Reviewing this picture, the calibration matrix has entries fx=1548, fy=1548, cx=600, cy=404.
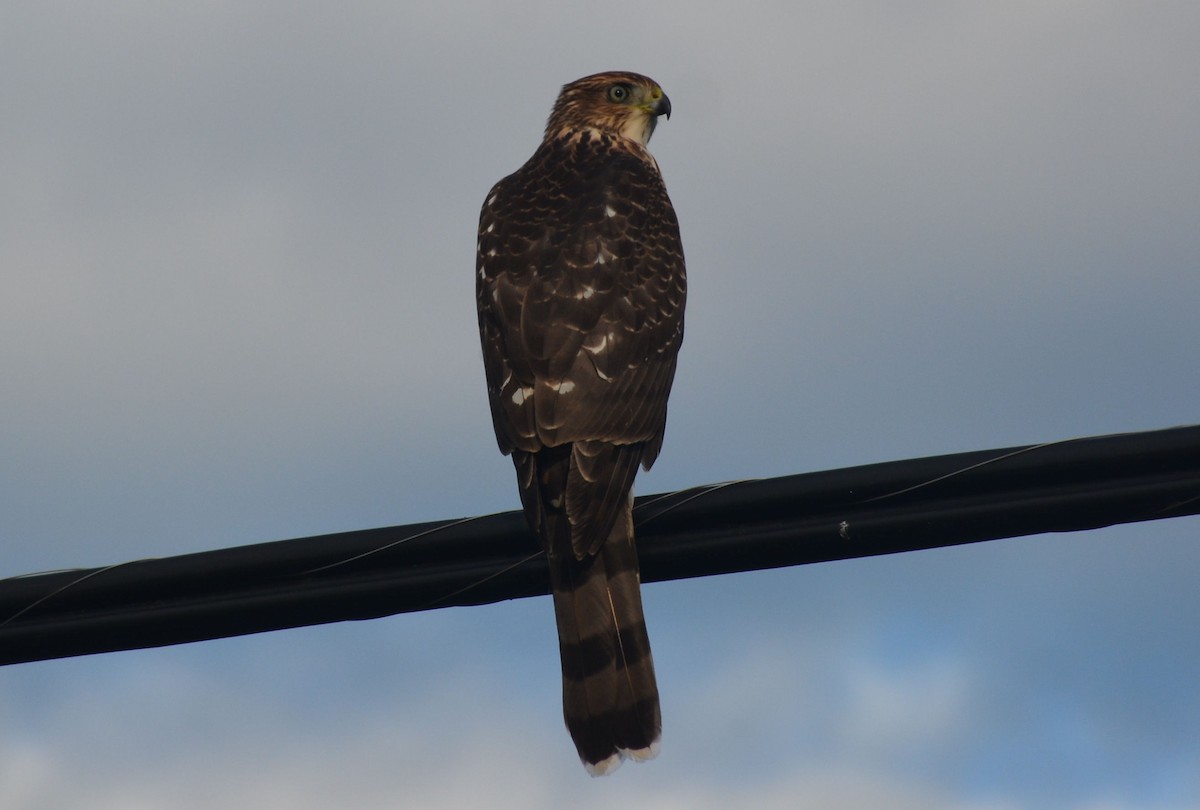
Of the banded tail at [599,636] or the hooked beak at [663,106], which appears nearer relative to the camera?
the banded tail at [599,636]

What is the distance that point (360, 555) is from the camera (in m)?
4.14

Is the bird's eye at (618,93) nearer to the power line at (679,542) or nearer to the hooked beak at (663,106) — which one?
the hooked beak at (663,106)

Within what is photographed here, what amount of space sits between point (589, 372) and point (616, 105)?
3083mm

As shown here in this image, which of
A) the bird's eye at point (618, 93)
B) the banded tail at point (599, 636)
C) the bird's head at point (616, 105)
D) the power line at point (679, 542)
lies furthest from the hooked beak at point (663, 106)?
the power line at point (679, 542)

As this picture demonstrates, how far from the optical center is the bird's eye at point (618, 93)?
8.51 meters

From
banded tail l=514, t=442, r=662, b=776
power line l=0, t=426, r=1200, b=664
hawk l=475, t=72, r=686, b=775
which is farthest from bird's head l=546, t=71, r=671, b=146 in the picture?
power line l=0, t=426, r=1200, b=664

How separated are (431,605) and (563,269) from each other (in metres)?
2.39

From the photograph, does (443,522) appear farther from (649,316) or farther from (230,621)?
(649,316)

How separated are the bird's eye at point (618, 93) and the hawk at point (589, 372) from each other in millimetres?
534

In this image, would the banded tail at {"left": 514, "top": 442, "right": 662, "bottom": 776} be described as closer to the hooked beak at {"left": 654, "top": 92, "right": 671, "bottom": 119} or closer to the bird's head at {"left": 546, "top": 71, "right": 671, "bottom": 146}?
the bird's head at {"left": 546, "top": 71, "right": 671, "bottom": 146}

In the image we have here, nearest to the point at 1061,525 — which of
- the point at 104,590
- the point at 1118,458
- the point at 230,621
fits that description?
the point at 1118,458

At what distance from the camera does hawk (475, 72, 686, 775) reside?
5195mm

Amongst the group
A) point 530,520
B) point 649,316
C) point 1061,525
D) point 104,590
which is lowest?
point 1061,525

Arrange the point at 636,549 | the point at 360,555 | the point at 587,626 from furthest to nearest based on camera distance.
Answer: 1. the point at 587,626
2. the point at 636,549
3. the point at 360,555
